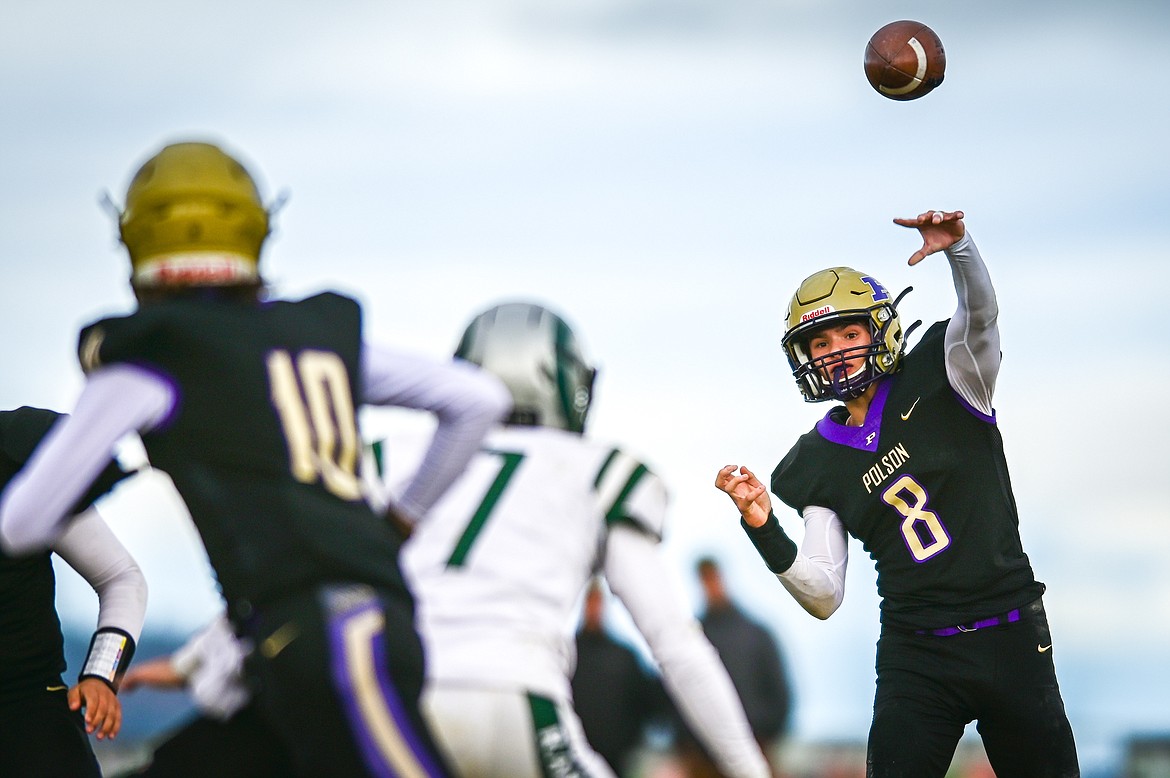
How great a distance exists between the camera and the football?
21.1 ft

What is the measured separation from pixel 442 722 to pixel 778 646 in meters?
5.30

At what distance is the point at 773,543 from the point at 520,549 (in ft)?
7.00

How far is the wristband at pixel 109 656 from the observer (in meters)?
5.06

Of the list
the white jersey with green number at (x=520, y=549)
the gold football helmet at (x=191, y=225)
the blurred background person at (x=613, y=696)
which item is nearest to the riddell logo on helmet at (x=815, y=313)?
the white jersey with green number at (x=520, y=549)

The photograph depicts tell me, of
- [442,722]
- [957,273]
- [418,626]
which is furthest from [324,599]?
[957,273]

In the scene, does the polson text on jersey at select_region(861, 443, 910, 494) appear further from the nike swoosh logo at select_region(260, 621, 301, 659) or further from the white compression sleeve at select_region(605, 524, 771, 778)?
the nike swoosh logo at select_region(260, 621, 301, 659)

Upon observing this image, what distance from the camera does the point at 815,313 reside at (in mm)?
6145

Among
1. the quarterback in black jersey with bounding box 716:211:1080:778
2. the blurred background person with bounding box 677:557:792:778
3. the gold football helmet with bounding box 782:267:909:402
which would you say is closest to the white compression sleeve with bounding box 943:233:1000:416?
the quarterback in black jersey with bounding box 716:211:1080:778

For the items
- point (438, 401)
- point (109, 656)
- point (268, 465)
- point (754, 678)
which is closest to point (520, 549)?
point (438, 401)

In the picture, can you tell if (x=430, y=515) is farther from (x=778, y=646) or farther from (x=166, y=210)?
(x=778, y=646)

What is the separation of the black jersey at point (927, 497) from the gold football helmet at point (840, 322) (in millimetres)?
104

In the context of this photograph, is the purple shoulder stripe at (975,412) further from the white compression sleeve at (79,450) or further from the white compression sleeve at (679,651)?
the white compression sleeve at (79,450)

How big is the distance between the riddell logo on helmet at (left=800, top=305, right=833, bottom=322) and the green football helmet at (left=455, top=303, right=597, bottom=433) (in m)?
2.35

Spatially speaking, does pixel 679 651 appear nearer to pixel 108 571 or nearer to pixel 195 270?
pixel 195 270
